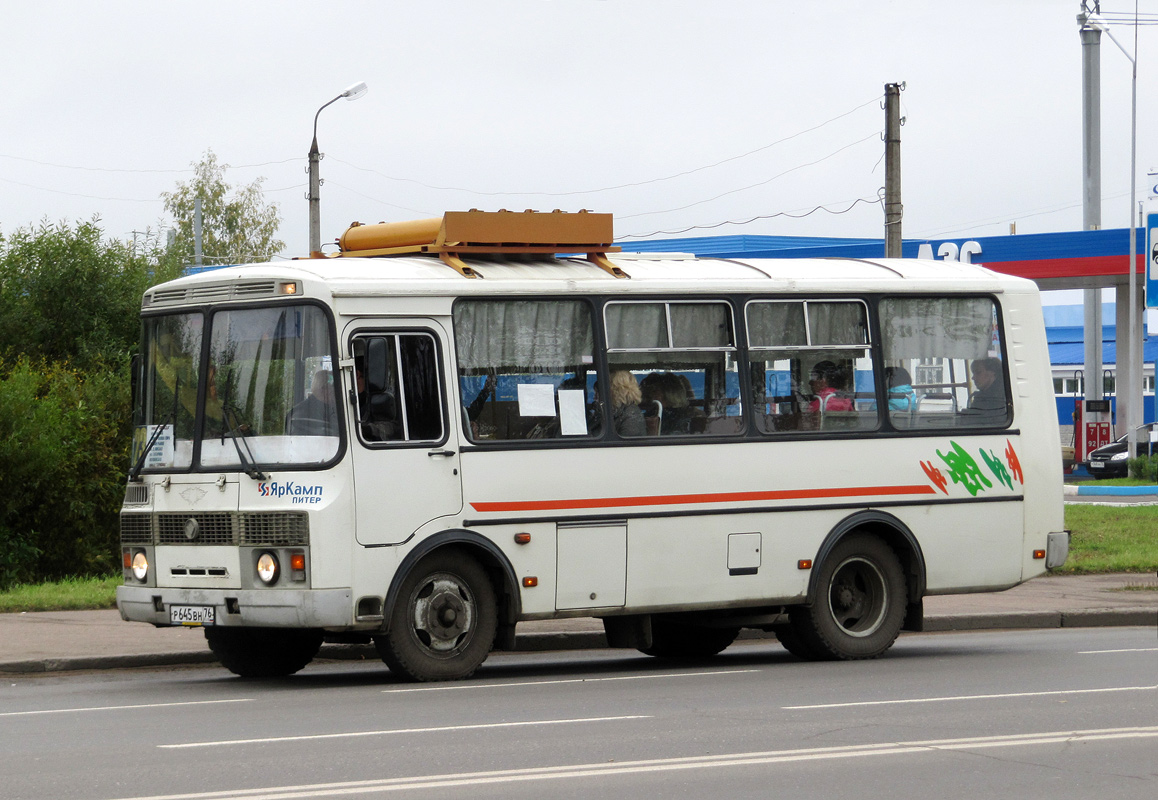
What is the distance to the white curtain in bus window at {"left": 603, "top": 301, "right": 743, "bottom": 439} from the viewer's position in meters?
12.7

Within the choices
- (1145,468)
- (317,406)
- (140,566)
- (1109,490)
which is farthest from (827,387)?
(1145,468)

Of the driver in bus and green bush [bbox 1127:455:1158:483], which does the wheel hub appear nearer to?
the driver in bus

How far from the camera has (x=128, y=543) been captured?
12.2 metres

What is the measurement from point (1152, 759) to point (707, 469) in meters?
5.01

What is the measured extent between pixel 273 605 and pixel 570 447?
7.97 feet

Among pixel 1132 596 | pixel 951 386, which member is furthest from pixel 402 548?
pixel 1132 596

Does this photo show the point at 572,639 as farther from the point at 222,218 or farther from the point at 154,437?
the point at 222,218

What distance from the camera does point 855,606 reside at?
1375cm

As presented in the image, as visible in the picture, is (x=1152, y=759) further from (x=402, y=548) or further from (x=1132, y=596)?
(x=1132, y=596)

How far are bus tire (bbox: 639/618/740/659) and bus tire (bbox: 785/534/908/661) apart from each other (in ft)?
2.30

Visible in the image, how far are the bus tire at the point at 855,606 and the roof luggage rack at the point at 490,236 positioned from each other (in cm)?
290

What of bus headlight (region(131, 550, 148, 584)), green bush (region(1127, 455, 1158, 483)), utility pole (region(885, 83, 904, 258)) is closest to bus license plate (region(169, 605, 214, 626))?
bus headlight (region(131, 550, 148, 584))

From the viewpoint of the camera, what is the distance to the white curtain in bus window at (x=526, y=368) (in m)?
12.1

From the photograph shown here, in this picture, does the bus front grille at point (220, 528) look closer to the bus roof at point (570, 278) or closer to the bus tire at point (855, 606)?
the bus roof at point (570, 278)
